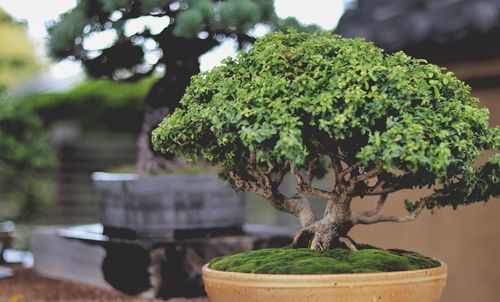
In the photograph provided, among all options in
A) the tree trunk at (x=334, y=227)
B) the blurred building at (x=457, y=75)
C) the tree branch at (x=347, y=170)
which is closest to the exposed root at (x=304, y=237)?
the tree trunk at (x=334, y=227)

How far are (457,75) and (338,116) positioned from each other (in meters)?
1.71

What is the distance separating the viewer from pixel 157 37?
5035mm

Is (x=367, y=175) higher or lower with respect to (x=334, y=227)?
higher

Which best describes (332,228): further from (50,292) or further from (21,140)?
(21,140)

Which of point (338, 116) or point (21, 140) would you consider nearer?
point (338, 116)

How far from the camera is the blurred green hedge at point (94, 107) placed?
9977 millimetres

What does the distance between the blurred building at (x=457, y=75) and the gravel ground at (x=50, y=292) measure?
1.38 meters

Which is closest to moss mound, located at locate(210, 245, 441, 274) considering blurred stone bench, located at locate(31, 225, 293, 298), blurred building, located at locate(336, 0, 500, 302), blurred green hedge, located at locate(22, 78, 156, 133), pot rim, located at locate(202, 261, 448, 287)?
pot rim, located at locate(202, 261, 448, 287)

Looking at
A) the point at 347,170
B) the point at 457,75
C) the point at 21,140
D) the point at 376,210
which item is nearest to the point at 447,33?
the point at 457,75

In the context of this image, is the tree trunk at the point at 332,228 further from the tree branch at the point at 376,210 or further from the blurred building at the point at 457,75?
the blurred building at the point at 457,75

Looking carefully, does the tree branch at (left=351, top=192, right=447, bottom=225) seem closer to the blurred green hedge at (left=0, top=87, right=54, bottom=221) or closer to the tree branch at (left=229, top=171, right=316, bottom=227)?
the tree branch at (left=229, top=171, right=316, bottom=227)

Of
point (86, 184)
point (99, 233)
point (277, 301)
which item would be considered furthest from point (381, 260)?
point (86, 184)

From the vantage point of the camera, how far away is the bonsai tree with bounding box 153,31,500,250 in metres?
2.79

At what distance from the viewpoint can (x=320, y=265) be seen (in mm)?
2910
